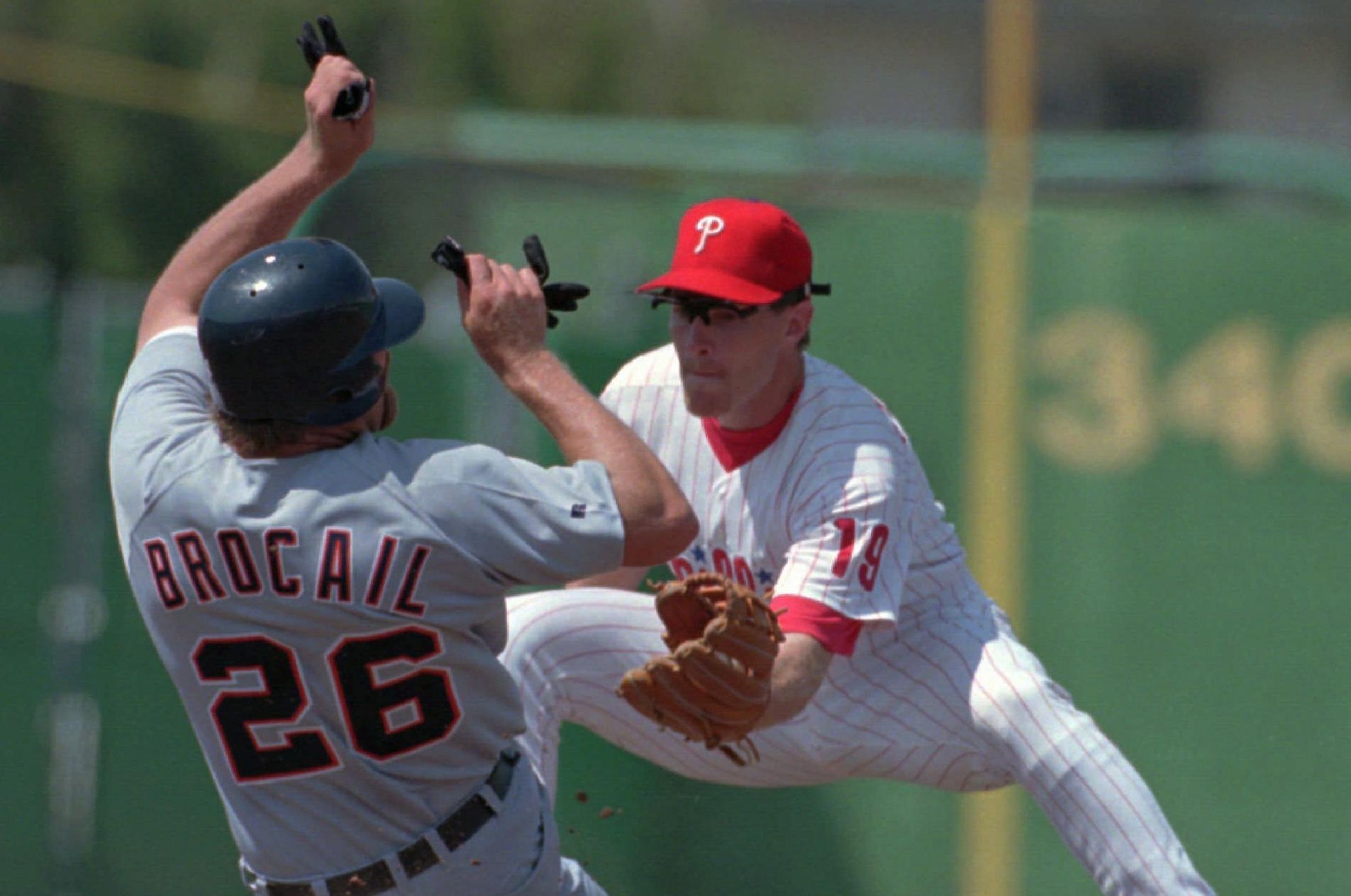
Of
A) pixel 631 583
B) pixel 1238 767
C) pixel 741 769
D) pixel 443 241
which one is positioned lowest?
pixel 1238 767

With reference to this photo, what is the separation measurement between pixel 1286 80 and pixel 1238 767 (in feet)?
53.8

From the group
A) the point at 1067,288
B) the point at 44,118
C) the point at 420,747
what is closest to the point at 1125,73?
the point at 44,118

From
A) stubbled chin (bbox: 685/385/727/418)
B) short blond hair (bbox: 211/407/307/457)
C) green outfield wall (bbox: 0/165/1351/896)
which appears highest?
short blond hair (bbox: 211/407/307/457)

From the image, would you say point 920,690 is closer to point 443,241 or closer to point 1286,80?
point 443,241

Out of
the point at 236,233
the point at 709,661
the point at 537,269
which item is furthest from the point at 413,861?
the point at 236,233

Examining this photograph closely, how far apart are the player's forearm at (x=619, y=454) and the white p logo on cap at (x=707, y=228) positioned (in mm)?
896

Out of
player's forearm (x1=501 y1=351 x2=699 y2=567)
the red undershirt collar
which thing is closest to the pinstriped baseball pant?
the red undershirt collar

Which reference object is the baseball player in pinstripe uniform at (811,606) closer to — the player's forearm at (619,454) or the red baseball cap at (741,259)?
the red baseball cap at (741,259)

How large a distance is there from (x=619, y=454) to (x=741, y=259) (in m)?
1.00

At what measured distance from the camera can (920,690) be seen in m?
3.79

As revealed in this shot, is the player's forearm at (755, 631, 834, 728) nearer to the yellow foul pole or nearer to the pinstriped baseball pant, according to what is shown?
the pinstriped baseball pant

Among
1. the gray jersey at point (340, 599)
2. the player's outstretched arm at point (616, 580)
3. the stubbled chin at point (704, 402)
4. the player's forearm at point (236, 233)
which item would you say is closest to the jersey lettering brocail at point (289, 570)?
the gray jersey at point (340, 599)

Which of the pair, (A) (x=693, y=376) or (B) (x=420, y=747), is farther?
(A) (x=693, y=376)

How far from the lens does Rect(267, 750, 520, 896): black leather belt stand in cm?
273
